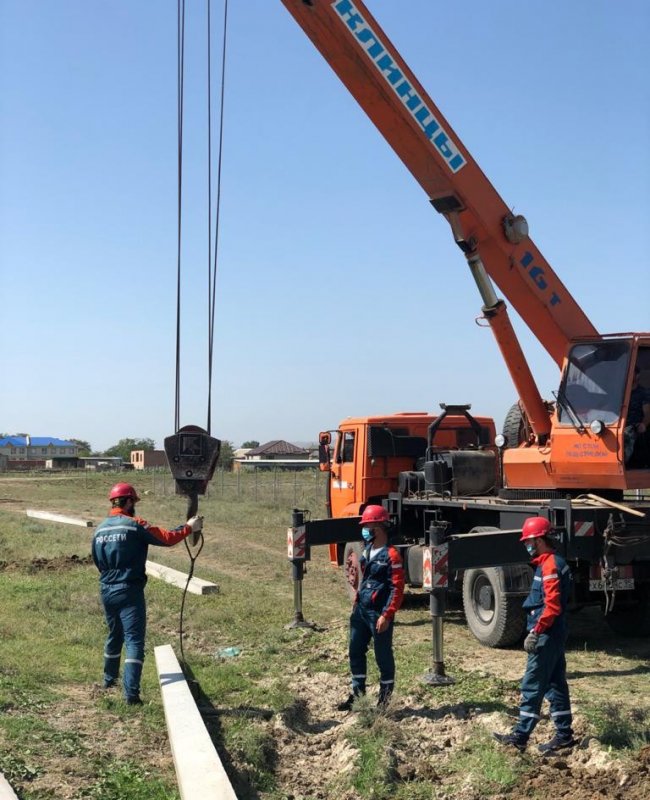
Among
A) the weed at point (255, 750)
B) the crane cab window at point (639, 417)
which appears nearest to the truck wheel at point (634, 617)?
the crane cab window at point (639, 417)

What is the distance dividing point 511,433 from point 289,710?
4.63m

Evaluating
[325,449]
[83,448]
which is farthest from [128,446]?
[325,449]

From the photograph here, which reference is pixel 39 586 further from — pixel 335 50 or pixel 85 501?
pixel 85 501

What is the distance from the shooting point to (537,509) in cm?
858

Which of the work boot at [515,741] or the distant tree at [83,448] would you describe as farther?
the distant tree at [83,448]

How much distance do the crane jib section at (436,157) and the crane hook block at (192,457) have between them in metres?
4.06

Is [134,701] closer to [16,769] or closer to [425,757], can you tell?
[16,769]

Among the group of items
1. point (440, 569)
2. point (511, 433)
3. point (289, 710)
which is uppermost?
point (511, 433)

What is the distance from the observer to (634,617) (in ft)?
32.1

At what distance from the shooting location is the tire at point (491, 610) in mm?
9078

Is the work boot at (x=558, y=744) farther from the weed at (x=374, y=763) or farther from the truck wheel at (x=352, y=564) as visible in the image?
the truck wheel at (x=352, y=564)

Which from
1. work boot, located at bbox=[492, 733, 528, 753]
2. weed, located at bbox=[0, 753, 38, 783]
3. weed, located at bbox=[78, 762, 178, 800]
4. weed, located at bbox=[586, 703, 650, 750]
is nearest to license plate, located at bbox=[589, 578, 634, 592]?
weed, located at bbox=[586, 703, 650, 750]

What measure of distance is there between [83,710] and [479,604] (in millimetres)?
4720


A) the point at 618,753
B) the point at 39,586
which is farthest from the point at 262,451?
the point at 618,753
